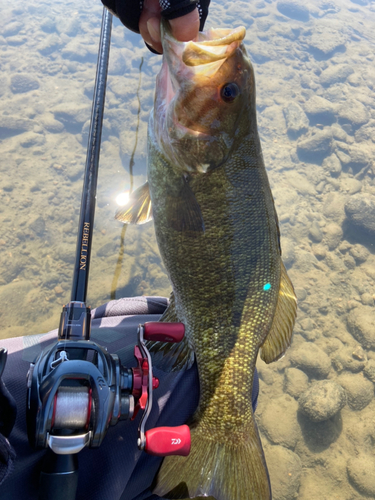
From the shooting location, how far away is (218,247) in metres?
1.67

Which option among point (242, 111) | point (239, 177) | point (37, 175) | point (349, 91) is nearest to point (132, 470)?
point (239, 177)

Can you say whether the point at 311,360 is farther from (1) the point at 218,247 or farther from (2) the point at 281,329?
(1) the point at 218,247

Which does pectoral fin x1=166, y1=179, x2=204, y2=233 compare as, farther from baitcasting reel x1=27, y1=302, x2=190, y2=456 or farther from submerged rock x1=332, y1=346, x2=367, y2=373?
submerged rock x1=332, y1=346, x2=367, y2=373

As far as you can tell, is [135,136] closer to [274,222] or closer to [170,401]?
[274,222]

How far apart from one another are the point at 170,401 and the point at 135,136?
18.9 feet

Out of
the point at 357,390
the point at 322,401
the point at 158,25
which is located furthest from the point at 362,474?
the point at 158,25

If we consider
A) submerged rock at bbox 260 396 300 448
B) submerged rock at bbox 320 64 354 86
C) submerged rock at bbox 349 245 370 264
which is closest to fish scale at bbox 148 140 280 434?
submerged rock at bbox 260 396 300 448

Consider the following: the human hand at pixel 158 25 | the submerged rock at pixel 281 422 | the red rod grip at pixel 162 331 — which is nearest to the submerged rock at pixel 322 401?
the submerged rock at pixel 281 422

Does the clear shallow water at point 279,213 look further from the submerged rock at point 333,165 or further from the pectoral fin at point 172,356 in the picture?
the pectoral fin at point 172,356

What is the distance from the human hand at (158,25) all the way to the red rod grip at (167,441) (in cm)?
191

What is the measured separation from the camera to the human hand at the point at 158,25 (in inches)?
60.1

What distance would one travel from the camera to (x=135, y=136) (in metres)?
6.30

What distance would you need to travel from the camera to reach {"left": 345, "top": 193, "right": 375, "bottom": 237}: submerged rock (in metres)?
6.09

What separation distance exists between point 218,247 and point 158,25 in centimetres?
137
